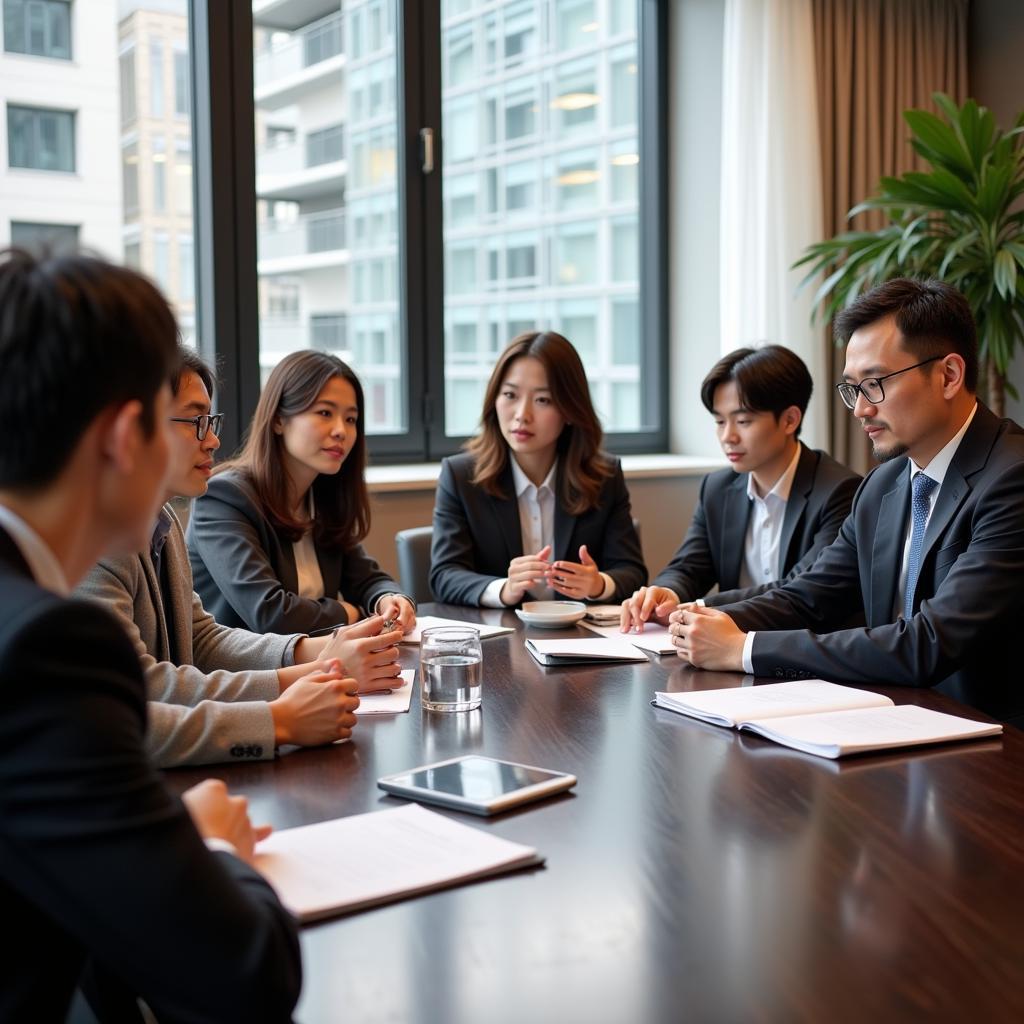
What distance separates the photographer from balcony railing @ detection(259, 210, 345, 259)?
4125 millimetres

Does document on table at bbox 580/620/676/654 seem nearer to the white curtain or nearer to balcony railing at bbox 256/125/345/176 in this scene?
balcony railing at bbox 256/125/345/176

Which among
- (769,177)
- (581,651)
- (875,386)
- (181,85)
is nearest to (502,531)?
(581,651)

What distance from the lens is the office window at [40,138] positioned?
3.63 m

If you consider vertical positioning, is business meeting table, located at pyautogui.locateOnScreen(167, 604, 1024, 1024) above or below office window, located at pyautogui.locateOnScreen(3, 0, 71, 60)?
below

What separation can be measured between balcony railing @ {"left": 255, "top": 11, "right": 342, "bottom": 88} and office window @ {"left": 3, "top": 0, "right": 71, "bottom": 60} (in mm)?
628

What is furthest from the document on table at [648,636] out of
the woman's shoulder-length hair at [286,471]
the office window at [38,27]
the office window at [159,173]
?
the office window at [38,27]

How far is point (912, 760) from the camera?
5.07 feet

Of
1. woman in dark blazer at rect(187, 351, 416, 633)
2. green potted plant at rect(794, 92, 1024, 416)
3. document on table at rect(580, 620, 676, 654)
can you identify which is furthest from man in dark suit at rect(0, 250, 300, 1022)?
green potted plant at rect(794, 92, 1024, 416)

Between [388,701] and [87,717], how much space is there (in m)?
1.07

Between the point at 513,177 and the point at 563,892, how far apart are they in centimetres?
405

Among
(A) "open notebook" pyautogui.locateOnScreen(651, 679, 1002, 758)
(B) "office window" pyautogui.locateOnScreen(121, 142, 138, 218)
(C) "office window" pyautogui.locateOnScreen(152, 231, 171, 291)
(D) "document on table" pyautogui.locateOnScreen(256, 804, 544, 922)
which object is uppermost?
(B) "office window" pyautogui.locateOnScreen(121, 142, 138, 218)

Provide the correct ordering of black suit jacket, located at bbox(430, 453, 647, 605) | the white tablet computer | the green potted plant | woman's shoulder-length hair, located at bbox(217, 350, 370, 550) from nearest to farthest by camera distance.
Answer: the white tablet computer
woman's shoulder-length hair, located at bbox(217, 350, 370, 550)
black suit jacket, located at bbox(430, 453, 647, 605)
the green potted plant

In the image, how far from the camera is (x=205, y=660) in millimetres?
2135

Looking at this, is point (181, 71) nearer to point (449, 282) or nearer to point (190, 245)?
point (190, 245)
